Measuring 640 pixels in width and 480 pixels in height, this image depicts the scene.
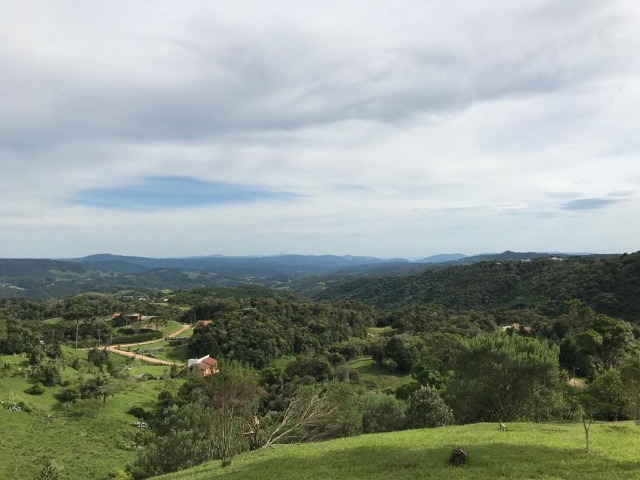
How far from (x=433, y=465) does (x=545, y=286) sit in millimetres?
147596

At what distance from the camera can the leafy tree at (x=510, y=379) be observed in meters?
26.5

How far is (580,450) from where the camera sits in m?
15.9

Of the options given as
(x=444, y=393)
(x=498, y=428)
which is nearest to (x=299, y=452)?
(x=498, y=428)

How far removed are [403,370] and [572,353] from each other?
28.3 metres

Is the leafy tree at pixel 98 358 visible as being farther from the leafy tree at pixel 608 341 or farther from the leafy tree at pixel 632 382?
the leafy tree at pixel 632 382

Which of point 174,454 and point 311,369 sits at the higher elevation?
point 174,454

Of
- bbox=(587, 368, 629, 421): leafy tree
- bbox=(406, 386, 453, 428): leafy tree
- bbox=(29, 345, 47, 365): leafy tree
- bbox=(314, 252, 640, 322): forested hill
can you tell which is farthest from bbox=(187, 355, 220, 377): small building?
bbox=(314, 252, 640, 322): forested hill

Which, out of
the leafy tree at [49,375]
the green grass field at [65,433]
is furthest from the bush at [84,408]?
the leafy tree at [49,375]

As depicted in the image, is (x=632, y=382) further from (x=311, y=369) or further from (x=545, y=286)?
(x=545, y=286)

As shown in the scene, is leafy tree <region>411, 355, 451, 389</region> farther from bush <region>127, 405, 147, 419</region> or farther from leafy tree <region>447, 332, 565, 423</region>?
bush <region>127, 405, 147, 419</region>

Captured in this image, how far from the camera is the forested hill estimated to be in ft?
335

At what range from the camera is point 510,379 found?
27250 millimetres

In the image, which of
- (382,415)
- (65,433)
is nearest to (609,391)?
(382,415)

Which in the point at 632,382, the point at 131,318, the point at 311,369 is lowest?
the point at 311,369
